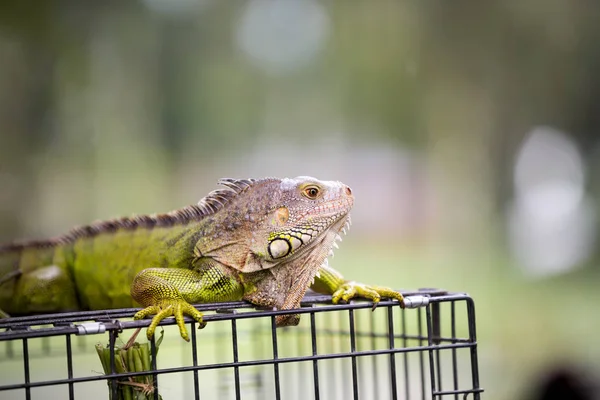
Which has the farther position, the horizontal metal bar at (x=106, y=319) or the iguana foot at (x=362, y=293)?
the iguana foot at (x=362, y=293)

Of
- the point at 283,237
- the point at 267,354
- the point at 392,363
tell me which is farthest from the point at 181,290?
the point at 267,354

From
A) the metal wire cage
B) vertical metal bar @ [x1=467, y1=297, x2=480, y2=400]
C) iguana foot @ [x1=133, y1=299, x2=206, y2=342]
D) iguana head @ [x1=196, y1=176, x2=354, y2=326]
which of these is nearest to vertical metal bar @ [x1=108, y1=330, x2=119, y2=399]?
the metal wire cage

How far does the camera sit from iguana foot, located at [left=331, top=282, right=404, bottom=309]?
5.04 feet

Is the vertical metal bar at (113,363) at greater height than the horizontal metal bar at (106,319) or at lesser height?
lesser

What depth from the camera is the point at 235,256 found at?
1.66 m

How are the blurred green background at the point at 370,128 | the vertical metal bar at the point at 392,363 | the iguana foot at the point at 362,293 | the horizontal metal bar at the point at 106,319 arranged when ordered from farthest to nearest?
1. the blurred green background at the point at 370,128
2. the iguana foot at the point at 362,293
3. the vertical metal bar at the point at 392,363
4. the horizontal metal bar at the point at 106,319

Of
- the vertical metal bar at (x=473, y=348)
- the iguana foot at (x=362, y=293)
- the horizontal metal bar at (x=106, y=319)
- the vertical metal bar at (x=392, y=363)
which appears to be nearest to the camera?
the horizontal metal bar at (x=106, y=319)

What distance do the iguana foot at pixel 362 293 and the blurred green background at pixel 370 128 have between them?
2.57 metres

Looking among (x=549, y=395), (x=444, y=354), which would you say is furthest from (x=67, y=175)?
(x=549, y=395)

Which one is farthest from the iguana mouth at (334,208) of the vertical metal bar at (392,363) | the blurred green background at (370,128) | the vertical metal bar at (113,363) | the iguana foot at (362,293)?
the blurred green background at (370,128)

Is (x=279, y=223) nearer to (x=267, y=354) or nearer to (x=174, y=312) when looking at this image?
(x=174, y=312)

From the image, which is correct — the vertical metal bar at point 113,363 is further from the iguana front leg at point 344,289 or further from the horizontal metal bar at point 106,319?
the iguana front leg at point 344,289

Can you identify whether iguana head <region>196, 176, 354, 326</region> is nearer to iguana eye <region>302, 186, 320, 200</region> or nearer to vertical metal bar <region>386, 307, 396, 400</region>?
iguana eye <region>302, 186, 320, 200</region>

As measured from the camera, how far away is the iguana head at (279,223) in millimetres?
1604
